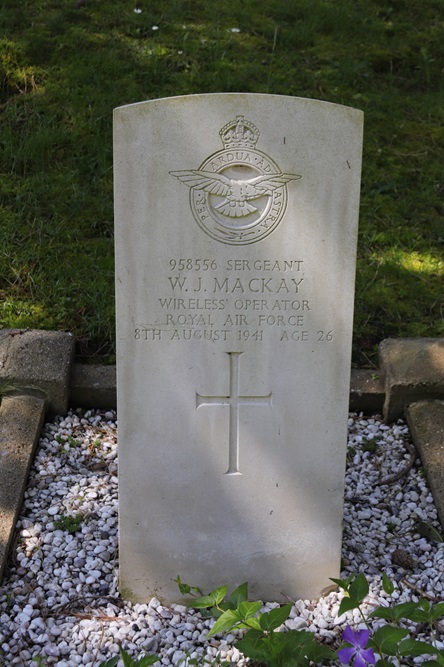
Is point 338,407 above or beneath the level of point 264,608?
above

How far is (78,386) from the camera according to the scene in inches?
154

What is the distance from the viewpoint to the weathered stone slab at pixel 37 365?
373cm

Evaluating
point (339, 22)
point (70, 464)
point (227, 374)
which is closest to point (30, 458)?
point (70, 464)

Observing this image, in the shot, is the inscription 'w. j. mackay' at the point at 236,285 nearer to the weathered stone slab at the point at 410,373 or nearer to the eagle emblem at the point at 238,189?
the eagle emblem at the point at 238,189

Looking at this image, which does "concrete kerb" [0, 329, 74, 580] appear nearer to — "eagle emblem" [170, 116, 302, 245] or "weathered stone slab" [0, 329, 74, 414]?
"weathered stone slab" [0, 329, 74, 414]

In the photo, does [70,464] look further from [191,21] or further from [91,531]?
[191,21]

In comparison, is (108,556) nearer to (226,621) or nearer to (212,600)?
(212,600)

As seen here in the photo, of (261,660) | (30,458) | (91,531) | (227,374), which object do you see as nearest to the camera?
(261,660)

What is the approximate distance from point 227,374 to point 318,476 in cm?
51

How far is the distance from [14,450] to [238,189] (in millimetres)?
1602

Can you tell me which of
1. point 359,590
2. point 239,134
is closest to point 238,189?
point 239,134

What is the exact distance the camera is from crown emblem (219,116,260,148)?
2469mm

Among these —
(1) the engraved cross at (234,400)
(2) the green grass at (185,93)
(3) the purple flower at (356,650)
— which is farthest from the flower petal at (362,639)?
(2) the green grass at (185,93)

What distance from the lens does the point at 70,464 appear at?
11.8 feet
